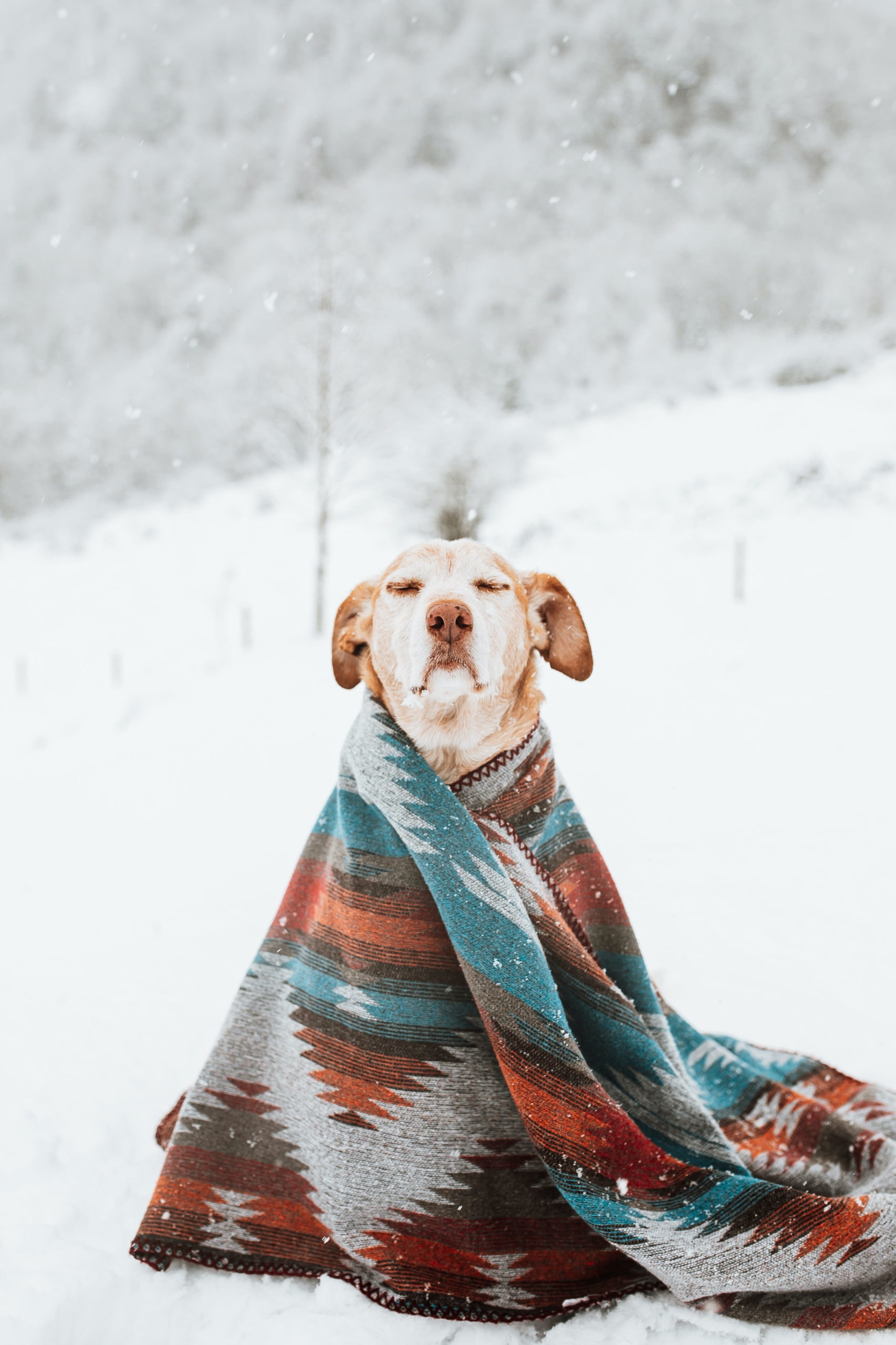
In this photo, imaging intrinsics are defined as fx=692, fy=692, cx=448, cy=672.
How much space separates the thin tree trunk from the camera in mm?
12078

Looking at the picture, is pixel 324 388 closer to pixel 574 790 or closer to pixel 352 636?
pixel 574 790

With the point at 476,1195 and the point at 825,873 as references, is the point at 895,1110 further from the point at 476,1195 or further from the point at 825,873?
the point at 825,873

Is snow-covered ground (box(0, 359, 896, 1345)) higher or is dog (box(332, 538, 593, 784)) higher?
dog (box(332, 538, 593, 784))

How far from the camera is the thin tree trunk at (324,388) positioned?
1208cm

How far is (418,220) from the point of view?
37.1 metres

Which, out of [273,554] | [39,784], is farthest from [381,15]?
[39,784]

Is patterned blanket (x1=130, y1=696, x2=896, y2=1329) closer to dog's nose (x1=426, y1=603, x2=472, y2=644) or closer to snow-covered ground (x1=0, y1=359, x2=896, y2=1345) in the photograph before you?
snow-covered ground (x1=0, y1=359, x2=896, y2=1345)

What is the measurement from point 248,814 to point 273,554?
15.4 metres

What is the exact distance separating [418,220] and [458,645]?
43045mm

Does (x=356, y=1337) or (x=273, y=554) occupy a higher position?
(x=273, y=554)

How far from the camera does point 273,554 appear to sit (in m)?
20.0

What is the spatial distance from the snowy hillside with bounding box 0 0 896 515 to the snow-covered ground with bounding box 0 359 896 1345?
419cm

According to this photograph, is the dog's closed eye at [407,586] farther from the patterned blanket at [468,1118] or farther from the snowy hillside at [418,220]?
the snowy hillside at [418,220]

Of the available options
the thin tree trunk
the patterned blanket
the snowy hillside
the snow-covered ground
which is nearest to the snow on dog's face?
the patterned blanket
